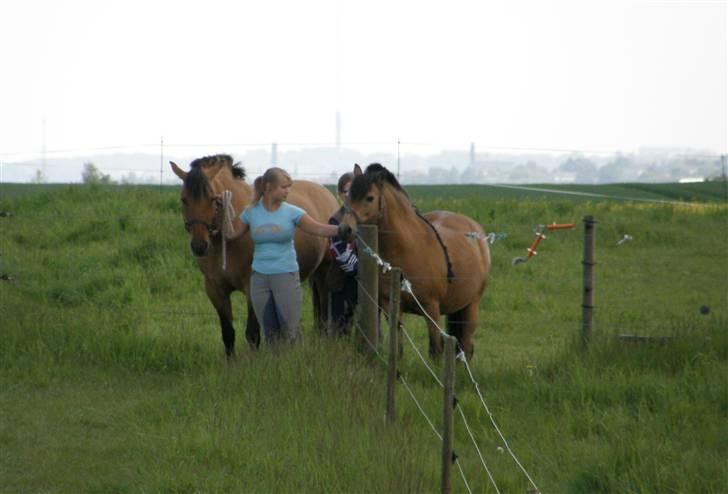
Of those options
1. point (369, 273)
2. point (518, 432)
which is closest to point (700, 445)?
point (518, 432)

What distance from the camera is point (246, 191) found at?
10.4 m

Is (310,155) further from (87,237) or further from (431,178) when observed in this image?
(87,237)

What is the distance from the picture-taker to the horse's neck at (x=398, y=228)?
9.44 m

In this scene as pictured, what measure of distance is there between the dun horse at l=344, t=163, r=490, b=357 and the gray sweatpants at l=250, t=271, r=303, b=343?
706 millimetres

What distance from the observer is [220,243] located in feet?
32.9

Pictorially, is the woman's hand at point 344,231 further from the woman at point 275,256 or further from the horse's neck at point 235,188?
the horse's neck at point 235,188

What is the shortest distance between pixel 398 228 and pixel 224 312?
1789 mm

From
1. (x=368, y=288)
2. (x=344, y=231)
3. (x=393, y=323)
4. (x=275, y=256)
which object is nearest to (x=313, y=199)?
(x=275, y=256)

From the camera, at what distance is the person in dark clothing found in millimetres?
9766

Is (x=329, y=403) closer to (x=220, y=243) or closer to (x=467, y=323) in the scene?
(x=220, y=243)

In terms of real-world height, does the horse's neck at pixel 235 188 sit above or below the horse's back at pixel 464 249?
above

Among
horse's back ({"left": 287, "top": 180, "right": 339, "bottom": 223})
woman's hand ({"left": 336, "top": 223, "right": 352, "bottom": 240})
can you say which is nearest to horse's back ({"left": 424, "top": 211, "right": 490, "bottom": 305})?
horse's back ({"left": 287, "top": 180, "right": 339, "bottom": 223})

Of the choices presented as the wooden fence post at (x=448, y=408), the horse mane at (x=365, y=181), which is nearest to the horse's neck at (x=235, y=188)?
the horse mane at (x=365, y=181)

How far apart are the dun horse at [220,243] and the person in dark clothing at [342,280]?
1.17 feet
